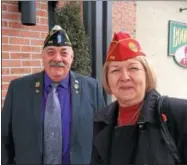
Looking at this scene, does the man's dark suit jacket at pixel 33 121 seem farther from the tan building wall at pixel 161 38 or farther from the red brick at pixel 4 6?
the tan building wall at pixel 161 38

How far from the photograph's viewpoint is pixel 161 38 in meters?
7.74

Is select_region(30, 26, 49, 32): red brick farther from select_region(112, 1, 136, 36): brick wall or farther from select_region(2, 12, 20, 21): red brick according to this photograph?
select_region(112, 1, 136, 36): brick wall

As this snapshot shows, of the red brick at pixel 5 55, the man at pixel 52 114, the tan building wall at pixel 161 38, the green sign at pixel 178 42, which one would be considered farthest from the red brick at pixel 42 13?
the green sign at pixel 178 42

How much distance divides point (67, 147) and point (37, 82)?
1.87 feet

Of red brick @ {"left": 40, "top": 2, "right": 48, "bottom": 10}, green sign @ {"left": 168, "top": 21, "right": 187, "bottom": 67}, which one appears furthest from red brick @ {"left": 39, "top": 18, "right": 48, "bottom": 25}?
green sign @ {"left": 168, "top": 21, "right": 187, "bottom": 67}

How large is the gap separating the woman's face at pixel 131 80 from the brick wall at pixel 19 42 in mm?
1890

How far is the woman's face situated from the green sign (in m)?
6.39

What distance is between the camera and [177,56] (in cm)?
817

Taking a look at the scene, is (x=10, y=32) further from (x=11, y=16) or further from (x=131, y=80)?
(x=131, y=80)

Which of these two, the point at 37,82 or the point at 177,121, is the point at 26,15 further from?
the point at 177,121

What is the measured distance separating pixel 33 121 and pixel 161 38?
224 inches

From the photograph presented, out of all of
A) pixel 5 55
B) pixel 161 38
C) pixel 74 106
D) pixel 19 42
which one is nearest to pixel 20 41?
pixel 19 42

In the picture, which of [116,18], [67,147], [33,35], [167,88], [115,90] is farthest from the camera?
[167,88]

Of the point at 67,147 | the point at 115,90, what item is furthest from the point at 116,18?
the point at 115,90
